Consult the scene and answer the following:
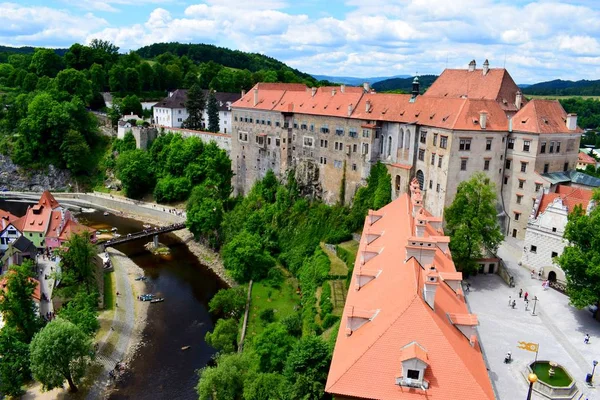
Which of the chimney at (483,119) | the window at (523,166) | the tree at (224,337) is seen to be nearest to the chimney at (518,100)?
the window at (523,166)

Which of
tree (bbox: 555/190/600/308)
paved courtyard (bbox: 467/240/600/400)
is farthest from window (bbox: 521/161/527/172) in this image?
tree (bbox: 555/190/600/308)

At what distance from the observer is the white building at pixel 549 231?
35875mm

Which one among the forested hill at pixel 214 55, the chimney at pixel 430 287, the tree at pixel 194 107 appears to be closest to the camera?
the chimney at pixel 430 287

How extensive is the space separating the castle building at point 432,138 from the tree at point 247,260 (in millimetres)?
11003

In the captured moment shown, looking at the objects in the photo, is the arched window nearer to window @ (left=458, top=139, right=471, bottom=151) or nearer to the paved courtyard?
window @ (left=458, top=139, right=471, bottom=151)

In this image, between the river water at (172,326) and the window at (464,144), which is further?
the window at (464,144)

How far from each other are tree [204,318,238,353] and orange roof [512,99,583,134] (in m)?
29.7

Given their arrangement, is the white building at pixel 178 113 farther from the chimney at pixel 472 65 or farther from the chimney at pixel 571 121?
the chimney at pixel 571 121

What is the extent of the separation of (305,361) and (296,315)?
13.5m

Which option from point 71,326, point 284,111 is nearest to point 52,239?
point 71,326

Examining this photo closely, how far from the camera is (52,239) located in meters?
Result: 52.2

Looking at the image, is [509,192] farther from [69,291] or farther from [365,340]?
[69,291]

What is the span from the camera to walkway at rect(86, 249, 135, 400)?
3484cm

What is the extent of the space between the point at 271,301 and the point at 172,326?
8919 mm
